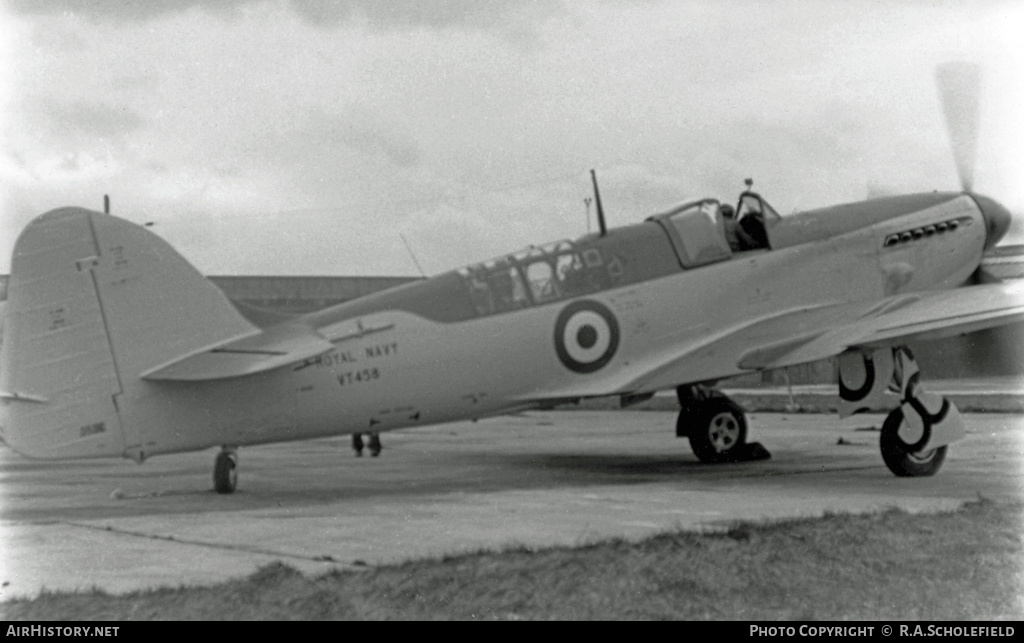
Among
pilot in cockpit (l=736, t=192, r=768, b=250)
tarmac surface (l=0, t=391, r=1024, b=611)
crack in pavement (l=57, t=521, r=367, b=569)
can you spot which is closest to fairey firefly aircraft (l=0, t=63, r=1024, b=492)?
pilot in cockpit (l=736, t=192, r=768, b=250)

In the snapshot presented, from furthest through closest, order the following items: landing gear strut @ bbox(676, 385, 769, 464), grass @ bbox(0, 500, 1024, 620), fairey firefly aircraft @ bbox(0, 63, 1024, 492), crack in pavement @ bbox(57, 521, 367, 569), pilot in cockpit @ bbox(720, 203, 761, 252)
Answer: landing gear strut @ bbox(676, 385, 769, 464) → pilot in cockpit @ bbox(720, 203, 761, 252) → fairey firefly aircraft @ bbox(0, 63, 1024, 492) → crack in pavement @ bbox(57, 521, 367, 569) → grass @ bbox(0, 500, 1024, 620)

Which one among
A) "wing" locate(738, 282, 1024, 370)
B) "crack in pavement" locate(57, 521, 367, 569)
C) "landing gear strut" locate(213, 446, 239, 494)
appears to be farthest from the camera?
"wing" locate(738, 282, 1024, 370)

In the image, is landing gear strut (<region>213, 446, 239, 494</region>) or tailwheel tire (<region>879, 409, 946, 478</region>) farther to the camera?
tailwheel tire (<region>879, 409, 946, 478</region>)

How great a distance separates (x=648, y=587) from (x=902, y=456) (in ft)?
19.1

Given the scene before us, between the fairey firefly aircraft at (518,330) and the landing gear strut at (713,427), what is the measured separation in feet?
0.07

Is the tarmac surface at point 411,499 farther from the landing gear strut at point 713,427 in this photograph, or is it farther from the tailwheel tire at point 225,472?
the landing gear strut at point 713,427

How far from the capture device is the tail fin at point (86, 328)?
30.6 feet

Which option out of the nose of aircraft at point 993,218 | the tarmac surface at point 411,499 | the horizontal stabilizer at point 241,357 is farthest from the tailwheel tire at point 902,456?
the horizontal stabilizer at point 241,357

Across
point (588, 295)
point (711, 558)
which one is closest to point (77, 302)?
point (588, 295)

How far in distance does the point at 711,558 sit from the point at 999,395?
2031cm

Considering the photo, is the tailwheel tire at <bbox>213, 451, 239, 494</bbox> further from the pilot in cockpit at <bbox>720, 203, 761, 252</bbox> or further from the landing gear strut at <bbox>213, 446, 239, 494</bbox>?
the pilot in cockpit at <bbox>720, 203, 761, 252</bbox>

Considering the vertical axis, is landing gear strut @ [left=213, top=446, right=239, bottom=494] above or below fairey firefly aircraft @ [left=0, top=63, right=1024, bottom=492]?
below

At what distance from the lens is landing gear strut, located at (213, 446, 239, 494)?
1025cm

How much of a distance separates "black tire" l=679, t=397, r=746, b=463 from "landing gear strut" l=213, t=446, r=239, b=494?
5.10 m
